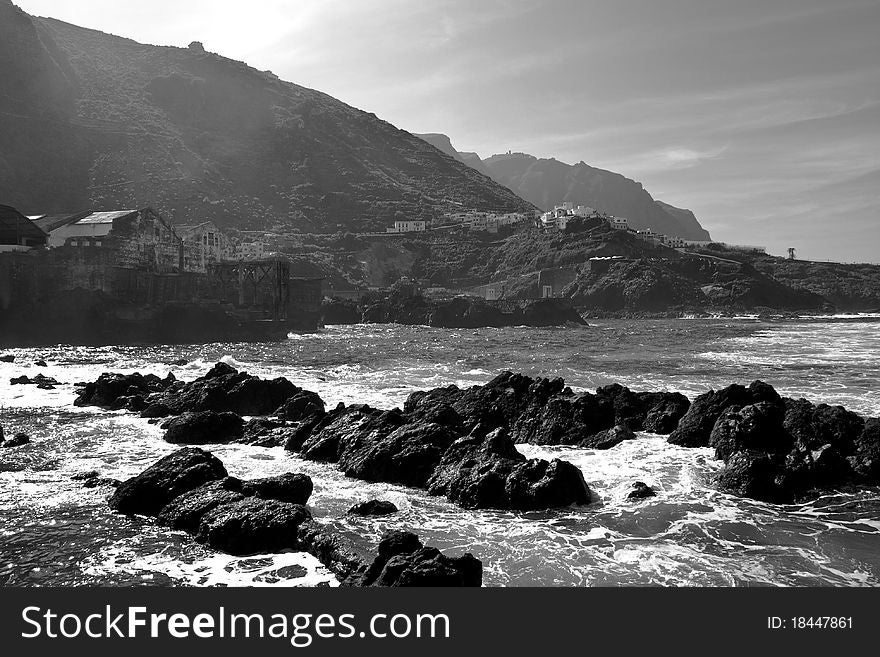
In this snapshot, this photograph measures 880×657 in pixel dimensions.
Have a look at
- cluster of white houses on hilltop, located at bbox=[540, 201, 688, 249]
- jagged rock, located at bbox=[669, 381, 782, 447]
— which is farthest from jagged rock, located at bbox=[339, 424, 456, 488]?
cluster of white houses on hilltop, located at bbox=[540, 201, 688, 249]

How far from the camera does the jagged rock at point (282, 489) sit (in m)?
12.5

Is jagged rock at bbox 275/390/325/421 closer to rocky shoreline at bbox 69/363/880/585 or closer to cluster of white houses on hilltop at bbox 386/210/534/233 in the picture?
rocky shoreline at bbox 69/363/880/585

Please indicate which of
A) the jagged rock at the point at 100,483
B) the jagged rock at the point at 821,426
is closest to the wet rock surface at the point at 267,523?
the jagged rock at the point at 100,483

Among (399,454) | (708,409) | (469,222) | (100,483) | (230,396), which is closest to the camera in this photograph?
(100,483)

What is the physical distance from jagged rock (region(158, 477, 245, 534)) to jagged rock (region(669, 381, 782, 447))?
1285 cm

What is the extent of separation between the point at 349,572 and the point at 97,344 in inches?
2076

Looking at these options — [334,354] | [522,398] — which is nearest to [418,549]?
[522,398]

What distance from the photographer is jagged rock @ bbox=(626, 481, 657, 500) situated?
1348 centimetres

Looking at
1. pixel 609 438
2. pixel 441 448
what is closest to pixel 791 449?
pixel 609 438

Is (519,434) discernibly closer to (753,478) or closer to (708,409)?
(708,409)

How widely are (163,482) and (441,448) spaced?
657 centimetres

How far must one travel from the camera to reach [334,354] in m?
48.4

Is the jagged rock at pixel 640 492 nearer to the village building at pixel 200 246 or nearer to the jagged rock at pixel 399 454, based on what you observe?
the jagged rock at pixel 399 454

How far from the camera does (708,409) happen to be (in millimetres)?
19141
